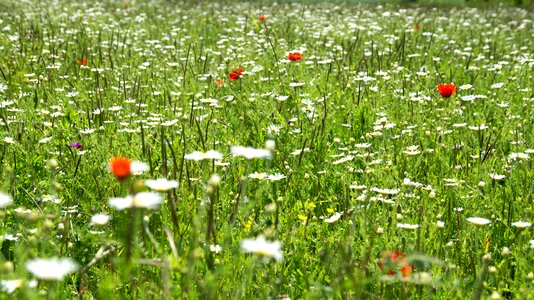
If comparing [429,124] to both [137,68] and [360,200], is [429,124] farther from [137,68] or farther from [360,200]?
[137,68]

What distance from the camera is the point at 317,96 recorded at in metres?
4.17

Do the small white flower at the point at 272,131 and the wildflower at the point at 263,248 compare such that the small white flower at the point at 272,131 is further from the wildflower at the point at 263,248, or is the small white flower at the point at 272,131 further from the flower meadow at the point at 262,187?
the wildflower at the point at 263,248

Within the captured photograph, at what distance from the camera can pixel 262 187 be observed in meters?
2.07

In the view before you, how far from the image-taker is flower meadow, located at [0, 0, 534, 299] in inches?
70.9

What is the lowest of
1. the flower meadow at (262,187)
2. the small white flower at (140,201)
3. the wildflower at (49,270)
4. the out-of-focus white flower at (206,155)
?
Answer: the flower meadow at (262,187)

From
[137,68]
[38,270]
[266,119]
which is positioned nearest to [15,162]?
[266,119]

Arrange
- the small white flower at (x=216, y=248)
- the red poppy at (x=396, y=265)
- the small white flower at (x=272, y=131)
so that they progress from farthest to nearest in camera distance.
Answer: the small white flower at (x=272, y=131)
the small white flower at (x=216, y=248)
the red poppy at (x=396, y=265)

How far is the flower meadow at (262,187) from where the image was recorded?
70.9 inches

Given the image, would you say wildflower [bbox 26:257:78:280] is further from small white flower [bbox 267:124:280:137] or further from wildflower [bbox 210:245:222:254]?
small white flower [bbox 267:124:280:137]

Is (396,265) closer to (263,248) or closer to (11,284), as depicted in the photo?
(263,248)

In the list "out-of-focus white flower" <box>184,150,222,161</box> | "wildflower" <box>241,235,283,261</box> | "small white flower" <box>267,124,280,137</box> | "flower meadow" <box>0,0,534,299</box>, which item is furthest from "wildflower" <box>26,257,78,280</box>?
"small white flower" <box>267,124,280,137</box>

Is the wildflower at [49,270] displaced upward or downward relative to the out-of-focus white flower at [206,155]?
upward

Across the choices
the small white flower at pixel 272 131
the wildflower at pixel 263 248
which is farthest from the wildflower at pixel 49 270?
the small white flower at pixel 272 131

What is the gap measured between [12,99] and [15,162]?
3.91ft
